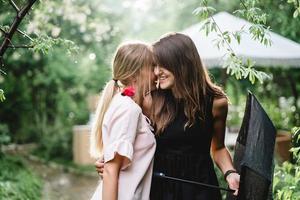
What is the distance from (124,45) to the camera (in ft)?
9.10

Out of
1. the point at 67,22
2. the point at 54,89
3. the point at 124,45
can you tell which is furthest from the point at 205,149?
the point at 54,89

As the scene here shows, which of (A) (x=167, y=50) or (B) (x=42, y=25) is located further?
(B) (x=42, y=25)

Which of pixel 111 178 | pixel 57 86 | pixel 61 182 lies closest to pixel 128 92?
pixel 111 178

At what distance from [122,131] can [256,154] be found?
0.66m

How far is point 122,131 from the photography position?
2475mm

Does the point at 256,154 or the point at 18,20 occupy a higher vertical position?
the point at 18,20

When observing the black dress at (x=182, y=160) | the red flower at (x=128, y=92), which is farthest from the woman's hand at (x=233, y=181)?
the red flower at (x=128, y=92)

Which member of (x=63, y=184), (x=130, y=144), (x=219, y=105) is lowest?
(x=63, y=184)

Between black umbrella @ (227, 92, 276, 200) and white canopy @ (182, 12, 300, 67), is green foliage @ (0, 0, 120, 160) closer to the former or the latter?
white canopy @ (182, 12, 300, 67)

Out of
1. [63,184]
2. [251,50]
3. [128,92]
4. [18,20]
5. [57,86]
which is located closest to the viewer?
[128,92]

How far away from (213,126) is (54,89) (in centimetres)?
1146

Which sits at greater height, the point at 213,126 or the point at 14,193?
the point at 213,126

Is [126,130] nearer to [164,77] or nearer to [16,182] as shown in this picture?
[164,77]

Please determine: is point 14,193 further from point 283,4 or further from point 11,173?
point 283,4
